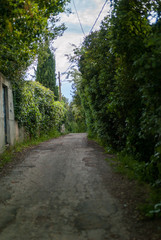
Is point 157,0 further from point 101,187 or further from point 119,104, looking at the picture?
point 101,187

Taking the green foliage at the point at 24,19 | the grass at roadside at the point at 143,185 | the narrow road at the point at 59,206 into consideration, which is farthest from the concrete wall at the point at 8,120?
the grass at roadside at the point at 143,185

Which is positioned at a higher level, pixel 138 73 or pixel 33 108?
pixel 33 108

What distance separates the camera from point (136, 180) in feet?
18.4

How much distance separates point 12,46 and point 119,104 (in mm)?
4348

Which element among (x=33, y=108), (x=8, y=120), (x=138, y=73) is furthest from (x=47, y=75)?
(x=138, y=73)

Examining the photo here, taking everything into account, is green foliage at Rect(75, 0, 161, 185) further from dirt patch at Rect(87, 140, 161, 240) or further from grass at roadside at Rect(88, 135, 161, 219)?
dirt patch at Rect(87, 140, 161, 240)

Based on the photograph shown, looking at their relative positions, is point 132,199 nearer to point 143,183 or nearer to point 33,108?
point 143,183

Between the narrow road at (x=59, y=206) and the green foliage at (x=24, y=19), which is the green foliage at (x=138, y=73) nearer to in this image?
the narrow road at (x=59, y=206)

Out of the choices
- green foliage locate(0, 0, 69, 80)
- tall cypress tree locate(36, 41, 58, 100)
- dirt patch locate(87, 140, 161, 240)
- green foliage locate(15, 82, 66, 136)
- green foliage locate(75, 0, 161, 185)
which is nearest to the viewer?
dirt patch locate(87, 140, 161, 240)

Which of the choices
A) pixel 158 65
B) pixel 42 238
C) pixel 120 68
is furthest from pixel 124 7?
pixel 42 238

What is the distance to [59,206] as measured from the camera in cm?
447

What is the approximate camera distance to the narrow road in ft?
11.5

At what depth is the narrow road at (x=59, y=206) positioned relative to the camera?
138 inches

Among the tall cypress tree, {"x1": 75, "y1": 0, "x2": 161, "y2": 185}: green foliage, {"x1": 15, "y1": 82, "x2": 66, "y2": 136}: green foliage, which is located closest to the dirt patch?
{"x1": 75, "y1": 0, "x2": 161, "y2": 185}: green foliage
